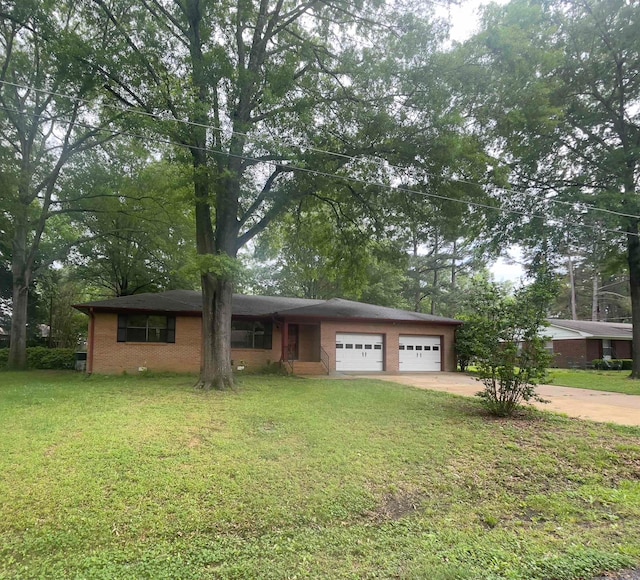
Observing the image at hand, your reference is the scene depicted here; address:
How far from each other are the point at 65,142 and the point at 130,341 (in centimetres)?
903

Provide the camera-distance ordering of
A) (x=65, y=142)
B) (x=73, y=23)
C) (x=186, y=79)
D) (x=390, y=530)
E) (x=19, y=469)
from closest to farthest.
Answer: (x=390, y=530) → (x=19, y=469) → (x=186, y=79) → (x=73, y=23) → (x=65, y=142)

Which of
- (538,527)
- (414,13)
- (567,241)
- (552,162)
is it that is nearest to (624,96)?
(552,162)

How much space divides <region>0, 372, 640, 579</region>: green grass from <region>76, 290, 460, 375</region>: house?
7.87 m

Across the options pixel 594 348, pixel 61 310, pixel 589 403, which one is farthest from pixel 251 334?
pixel 594 348

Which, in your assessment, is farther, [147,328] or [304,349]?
[304,349]

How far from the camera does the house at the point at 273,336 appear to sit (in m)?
15.2

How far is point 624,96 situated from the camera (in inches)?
640

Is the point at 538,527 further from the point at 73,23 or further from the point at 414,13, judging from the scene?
the point at 73,23

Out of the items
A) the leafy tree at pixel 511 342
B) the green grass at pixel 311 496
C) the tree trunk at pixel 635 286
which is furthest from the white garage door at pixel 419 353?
the green grass at pixel 311 496

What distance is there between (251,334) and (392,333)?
629cm

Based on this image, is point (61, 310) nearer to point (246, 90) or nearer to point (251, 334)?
point (251, 334)

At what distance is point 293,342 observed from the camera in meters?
17.9

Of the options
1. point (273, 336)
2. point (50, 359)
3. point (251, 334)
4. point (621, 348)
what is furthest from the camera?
point (621, 348)

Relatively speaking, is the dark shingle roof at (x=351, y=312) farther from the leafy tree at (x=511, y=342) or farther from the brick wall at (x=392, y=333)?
the leafy tree at (x=511, y=342)
